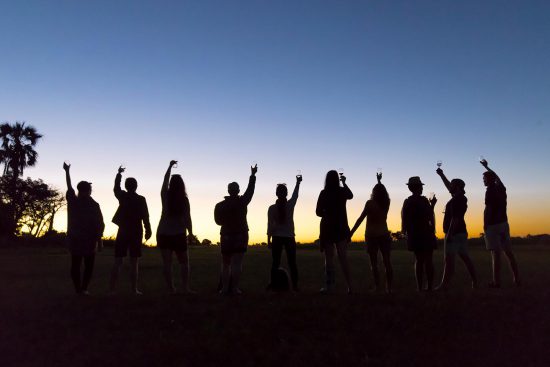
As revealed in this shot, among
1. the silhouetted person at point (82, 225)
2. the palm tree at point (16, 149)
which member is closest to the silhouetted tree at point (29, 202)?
the palm tree at point (16, 149)

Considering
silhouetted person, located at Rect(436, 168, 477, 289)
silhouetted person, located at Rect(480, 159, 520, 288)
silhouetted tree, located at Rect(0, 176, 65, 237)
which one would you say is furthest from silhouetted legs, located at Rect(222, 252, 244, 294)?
silhouetted tree, located at Rect(0, 176, 65, 237)

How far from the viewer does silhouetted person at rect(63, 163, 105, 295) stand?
9938 mm

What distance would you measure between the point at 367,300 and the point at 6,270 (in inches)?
598

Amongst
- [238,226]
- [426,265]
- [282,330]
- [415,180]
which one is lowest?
[282,330]

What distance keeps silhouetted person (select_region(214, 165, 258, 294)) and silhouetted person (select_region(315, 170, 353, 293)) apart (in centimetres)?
134

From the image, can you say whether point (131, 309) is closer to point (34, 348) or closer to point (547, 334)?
point (34, 348)

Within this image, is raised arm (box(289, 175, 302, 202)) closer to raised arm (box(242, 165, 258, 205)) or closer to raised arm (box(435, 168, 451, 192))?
raised arm (box(242, 165, 258, 205))

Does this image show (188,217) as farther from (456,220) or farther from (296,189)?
→ (456,220)

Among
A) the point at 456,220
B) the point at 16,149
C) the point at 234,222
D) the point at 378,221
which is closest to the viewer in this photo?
the point at 234,222

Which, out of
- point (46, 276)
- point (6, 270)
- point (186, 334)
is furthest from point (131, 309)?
point (6, 270)

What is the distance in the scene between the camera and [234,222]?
9.55 m

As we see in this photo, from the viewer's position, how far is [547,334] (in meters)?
6.75

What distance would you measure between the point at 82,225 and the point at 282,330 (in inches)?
193

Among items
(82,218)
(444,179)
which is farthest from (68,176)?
(444,179)
